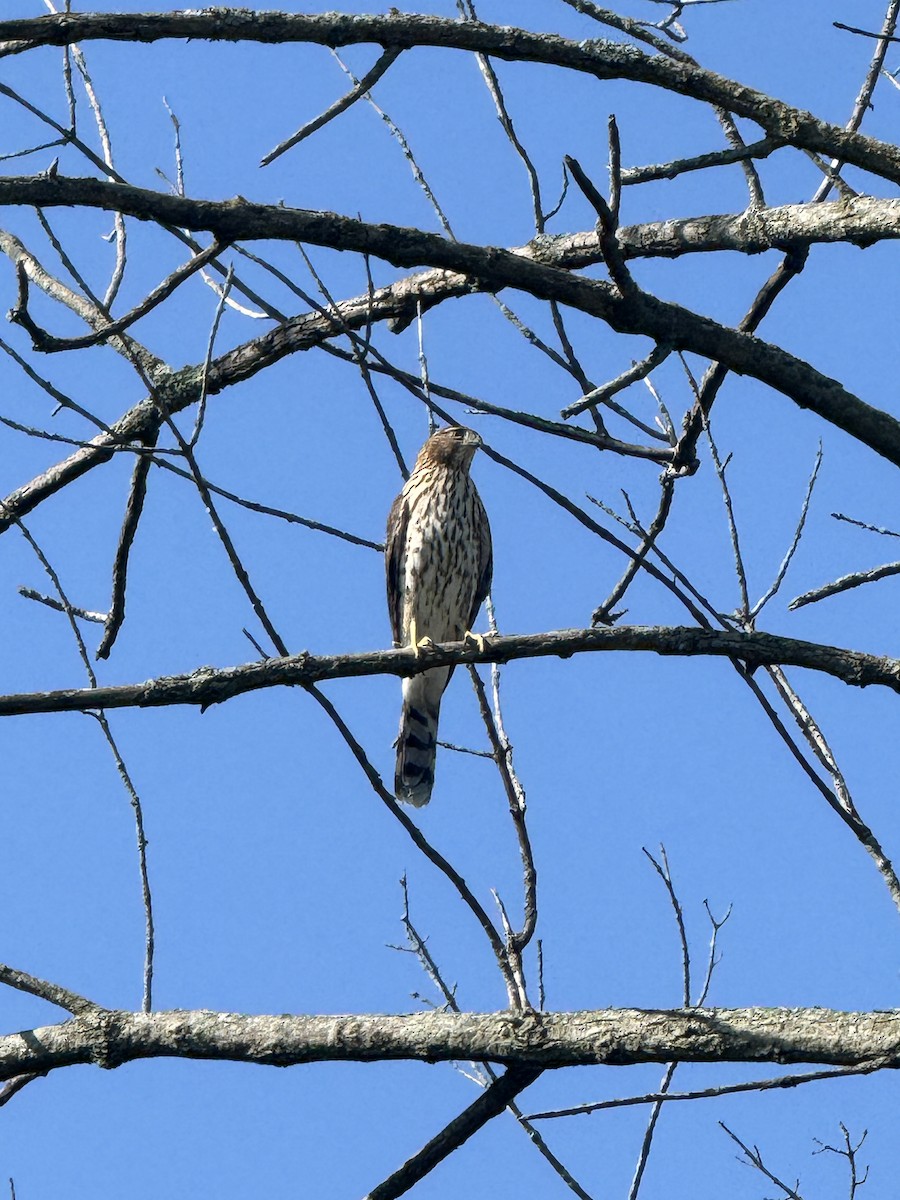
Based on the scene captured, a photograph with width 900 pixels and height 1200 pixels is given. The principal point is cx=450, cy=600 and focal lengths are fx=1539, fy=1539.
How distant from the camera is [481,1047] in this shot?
10.5ft

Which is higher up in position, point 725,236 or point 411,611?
point 411,611

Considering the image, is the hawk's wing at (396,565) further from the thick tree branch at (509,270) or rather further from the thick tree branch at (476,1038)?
the thick tree branch at (476,1038)

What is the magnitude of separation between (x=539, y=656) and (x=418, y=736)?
4455 millimetres

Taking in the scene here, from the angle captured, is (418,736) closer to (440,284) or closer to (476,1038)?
(440,284)

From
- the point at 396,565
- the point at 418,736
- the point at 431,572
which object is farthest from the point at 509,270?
the point at 418,736

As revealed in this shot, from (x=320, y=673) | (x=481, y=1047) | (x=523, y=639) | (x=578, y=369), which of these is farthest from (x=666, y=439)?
(x=481, y=1047)

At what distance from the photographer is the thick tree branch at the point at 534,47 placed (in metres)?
3.54

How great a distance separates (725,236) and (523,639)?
158cm

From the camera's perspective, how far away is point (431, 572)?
7.43 m

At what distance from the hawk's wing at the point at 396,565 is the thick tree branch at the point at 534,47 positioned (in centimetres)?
408

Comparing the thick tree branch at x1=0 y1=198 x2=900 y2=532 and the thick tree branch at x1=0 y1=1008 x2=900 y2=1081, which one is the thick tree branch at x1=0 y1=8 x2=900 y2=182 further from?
the thick tree branch at x1=0 y1=1008 x2=900 y2=1081

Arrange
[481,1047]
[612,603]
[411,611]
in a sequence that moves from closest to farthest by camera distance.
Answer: [481,1047]
[612,603]
[411,611]

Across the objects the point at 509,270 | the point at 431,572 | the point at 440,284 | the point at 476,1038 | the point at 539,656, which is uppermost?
the point at 431,572

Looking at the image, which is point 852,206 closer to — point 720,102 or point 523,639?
point 720,102
